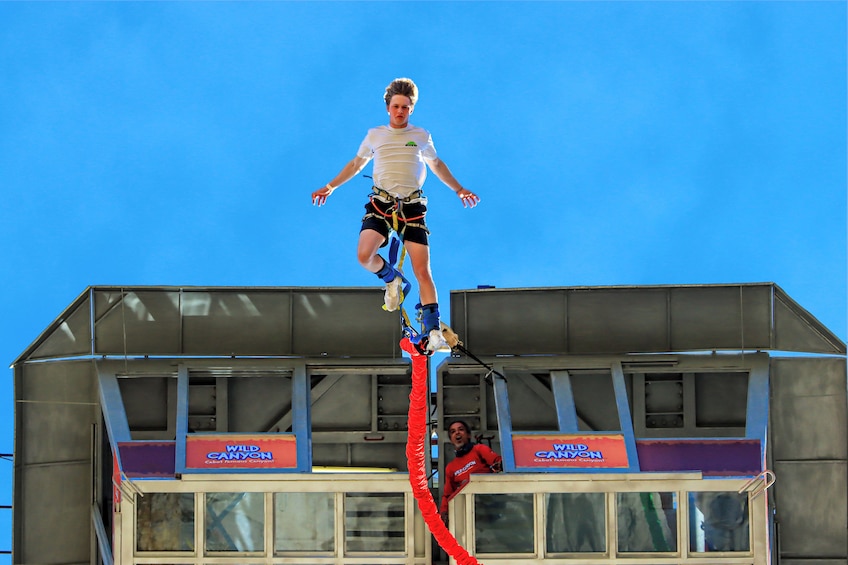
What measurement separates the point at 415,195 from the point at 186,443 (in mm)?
10633

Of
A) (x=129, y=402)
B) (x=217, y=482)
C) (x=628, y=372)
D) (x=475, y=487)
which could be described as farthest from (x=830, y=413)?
(x=129, y=402)

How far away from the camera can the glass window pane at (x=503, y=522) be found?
76.3 ft

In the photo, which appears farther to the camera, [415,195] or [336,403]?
[336,403]

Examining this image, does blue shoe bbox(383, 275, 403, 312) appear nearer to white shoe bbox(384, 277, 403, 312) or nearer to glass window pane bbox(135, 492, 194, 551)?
white shoe bbox(384, 277, 403, 312)

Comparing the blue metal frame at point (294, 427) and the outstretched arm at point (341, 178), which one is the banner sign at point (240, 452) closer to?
the blue metal frame at point (294, 427)

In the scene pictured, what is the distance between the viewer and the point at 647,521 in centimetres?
2323

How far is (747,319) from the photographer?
89.7ft

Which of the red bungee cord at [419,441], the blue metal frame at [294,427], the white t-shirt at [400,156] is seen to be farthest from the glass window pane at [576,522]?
the white t-shirt at [400,156]

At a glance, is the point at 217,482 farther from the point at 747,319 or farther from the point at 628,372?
the point at 747,319

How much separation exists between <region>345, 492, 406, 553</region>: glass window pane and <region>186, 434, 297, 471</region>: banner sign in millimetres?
1515

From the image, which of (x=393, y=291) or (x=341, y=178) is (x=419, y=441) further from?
(x=341, y=178)

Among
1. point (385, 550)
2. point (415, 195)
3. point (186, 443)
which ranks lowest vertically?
point (385, 550)

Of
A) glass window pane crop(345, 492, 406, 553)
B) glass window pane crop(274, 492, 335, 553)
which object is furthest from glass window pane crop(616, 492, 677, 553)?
glass window pane crop(274, 492, 335, 553)

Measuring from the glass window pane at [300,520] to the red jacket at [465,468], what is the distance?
87.0 inches
